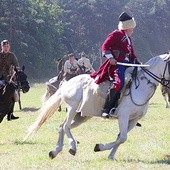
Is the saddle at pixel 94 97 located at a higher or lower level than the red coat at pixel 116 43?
lower

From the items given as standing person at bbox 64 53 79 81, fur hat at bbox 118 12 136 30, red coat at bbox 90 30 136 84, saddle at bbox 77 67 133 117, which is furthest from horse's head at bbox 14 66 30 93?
standing person at bbox 64 53 79 81

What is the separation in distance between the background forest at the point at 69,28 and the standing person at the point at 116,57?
45.8m

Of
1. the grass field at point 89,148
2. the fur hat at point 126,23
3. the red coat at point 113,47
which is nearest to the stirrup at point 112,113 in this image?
the red coat at point 113,47

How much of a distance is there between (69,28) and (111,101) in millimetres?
71188

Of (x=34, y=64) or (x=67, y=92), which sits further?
(x=34, y=64)

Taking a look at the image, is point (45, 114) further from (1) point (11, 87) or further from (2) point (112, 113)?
(1) point (11, 87)

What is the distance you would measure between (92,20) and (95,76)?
7757cm

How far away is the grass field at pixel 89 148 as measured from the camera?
8.80m

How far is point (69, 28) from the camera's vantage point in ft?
262

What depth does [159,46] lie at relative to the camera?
96.3m

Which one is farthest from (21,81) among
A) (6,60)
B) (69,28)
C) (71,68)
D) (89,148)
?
(69,28)

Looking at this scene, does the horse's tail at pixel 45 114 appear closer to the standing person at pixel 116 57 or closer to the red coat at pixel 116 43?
the standing person at pixel 116 57

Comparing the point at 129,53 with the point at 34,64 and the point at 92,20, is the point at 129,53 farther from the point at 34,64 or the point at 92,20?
the point at 92,20

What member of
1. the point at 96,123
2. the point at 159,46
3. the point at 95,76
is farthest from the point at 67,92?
the point at 159,46
